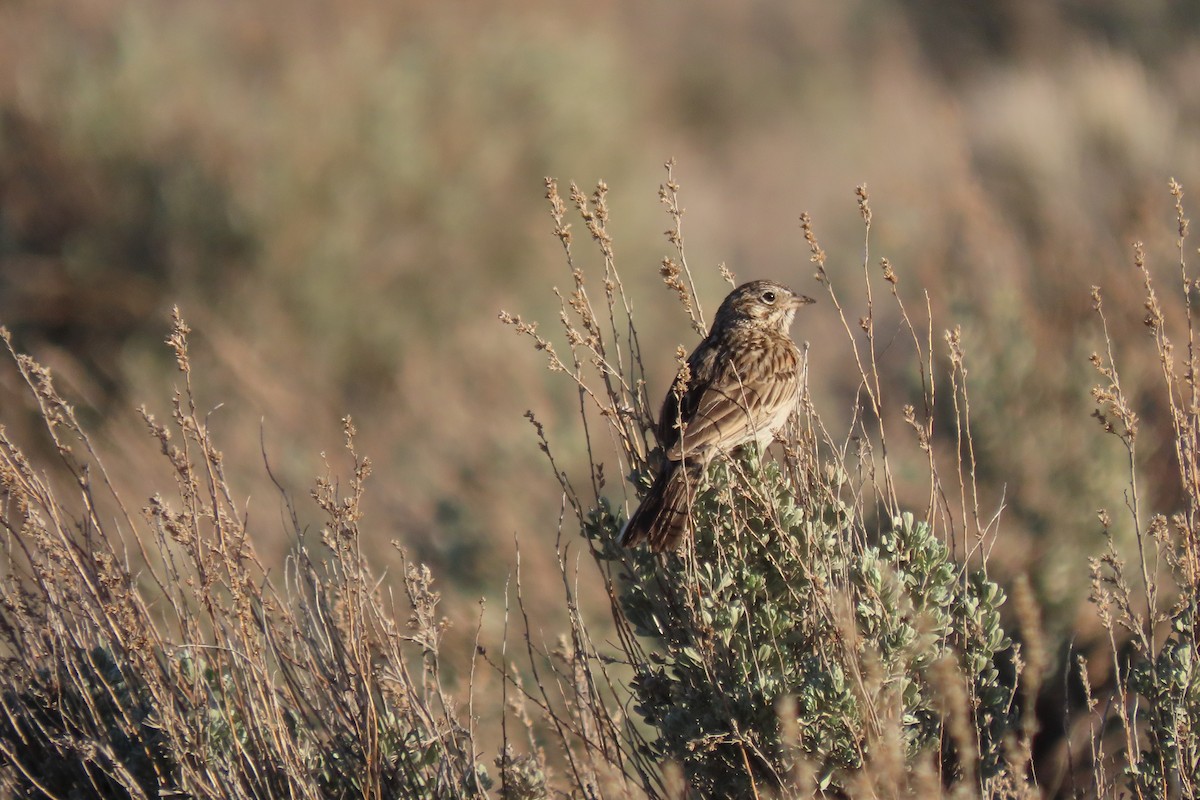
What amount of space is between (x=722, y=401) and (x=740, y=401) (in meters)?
0.09

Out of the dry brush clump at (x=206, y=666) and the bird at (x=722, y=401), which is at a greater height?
the bird at (x=722, y=401)

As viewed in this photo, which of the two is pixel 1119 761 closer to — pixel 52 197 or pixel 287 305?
pixel 287 305

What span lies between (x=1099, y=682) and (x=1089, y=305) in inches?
131

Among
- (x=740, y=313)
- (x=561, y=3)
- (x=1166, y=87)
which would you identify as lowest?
(x=740, y=313)

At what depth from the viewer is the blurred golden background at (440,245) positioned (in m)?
8.08

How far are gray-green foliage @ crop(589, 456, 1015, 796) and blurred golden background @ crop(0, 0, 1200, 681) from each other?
257 centimetres

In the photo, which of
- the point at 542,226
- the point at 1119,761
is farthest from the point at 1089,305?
the point at 542,226

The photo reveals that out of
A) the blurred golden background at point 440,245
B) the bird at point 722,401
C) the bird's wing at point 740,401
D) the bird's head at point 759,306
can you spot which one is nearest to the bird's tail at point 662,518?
the bird at point 722,401

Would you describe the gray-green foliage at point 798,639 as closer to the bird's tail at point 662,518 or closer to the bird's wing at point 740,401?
the bird's tail at point 662,518

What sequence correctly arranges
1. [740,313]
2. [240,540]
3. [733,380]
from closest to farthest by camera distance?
[240,540]
[733,380]
[740,313]

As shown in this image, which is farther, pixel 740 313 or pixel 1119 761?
pixel 740 313

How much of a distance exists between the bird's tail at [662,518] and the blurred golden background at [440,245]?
9.17 feet

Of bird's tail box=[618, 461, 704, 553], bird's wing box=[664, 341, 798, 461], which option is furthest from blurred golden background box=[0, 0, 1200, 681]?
bird's tail box=[618, 461, 704, 553]

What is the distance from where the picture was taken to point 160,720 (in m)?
3.94
